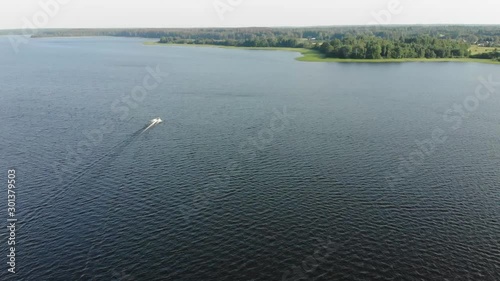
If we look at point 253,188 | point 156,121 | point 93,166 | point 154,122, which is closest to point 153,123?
point 154,122

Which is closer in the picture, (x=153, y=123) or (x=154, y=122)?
(x=153, y=123)

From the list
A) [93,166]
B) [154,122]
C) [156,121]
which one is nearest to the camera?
[93,166]

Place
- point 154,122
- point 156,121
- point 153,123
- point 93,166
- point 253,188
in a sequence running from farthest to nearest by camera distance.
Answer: point 156,121
point 154,122
point 153,123
point 93,166
point 253,188

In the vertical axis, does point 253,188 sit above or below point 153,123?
below

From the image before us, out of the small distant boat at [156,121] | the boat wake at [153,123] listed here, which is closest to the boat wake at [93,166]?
the boat wake at [153,123]

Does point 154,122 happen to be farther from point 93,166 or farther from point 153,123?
point 93,166

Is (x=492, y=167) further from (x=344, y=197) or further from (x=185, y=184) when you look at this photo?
(x=185, y=184)

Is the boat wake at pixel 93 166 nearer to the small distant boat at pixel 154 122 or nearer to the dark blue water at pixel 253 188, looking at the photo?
the small distant boat at pixel 154 122

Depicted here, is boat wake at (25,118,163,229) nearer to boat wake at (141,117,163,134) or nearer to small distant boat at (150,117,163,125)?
boat wake at (141,117,163,134)
